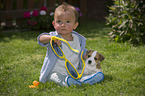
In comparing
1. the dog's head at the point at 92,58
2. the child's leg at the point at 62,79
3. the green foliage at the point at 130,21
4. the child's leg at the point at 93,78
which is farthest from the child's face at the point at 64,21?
the green foliage at the point at 130,21

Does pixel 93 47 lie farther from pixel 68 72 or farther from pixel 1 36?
pixel 1 36

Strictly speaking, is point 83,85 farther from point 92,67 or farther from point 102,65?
point 102,65

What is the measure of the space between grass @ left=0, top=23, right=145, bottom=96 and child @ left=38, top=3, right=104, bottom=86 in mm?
105

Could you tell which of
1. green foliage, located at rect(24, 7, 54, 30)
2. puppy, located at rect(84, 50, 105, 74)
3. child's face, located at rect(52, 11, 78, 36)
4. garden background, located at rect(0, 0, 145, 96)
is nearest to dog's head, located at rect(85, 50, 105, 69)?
puppy, located at rect(84, 50, 105, 74)

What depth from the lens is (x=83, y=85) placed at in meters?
3.01

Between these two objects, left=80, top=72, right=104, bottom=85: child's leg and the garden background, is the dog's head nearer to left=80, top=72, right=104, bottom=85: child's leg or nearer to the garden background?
left=80, top=72, right=104, bottom=85: child's leg

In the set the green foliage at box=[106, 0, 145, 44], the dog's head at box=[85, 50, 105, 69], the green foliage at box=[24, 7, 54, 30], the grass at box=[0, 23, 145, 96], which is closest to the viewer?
the grass at box=[0, 23, 145, 96]

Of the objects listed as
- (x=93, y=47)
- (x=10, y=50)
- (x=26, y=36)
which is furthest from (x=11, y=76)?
(x=26, y=36)

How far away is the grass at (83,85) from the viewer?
2.86 meters

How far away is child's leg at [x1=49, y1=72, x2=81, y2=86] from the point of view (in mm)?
2984

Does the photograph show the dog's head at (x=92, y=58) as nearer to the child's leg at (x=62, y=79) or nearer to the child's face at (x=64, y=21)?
the child's leg at (x=62, y=79)

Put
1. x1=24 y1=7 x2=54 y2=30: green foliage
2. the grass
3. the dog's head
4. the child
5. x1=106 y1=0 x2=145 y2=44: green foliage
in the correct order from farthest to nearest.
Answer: x1=24 y1=7 x2=54 y2=30: green foliage < x1=106 y1=0 x2=145 y2=44: green foliage < the dog's head < the child < the grass

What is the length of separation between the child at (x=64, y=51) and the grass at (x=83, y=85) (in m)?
0.10

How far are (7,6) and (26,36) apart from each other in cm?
313
